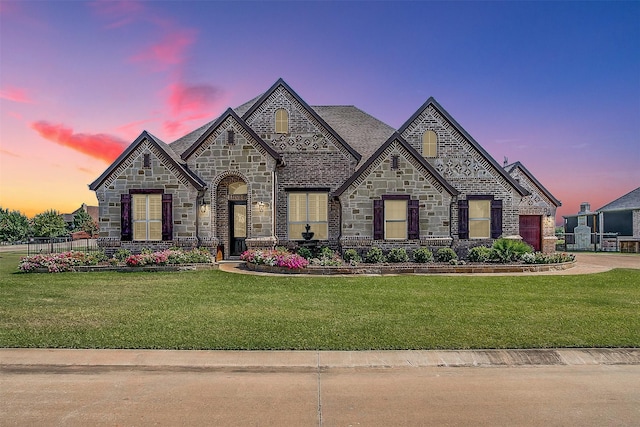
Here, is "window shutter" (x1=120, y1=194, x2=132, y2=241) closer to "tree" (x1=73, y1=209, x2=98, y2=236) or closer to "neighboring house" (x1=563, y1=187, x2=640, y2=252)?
"neighboring house" (x1=563, y1=187, x2=640, y2=252)

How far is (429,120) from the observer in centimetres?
2239

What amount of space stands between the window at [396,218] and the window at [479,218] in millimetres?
3660

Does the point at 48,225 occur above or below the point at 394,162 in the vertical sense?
below

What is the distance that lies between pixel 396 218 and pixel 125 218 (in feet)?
43.2

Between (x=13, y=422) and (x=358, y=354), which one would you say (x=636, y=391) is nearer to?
(x=358, y=354)

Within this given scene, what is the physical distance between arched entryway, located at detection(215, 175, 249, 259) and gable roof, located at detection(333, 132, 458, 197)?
505 cm

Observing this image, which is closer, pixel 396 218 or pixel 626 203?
pixel 396 218

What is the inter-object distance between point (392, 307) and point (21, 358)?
7595 mm

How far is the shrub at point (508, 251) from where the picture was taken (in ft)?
61.7

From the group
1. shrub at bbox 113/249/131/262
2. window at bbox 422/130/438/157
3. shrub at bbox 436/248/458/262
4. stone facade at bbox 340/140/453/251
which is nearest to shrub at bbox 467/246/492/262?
shrub at bbox 436/248/458/262

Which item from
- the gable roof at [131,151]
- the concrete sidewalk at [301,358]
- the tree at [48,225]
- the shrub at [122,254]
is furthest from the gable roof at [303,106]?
the tree at [48,225]

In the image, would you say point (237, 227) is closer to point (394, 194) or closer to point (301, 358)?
point (394, 194)

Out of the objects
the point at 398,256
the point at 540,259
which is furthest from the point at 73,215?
the point at 540,259

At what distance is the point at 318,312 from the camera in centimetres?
978
